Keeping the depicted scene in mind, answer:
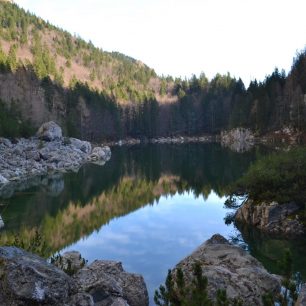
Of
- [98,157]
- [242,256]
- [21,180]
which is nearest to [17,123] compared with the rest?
[98,157]

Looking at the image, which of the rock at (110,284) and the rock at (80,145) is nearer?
the rock at (110,284)

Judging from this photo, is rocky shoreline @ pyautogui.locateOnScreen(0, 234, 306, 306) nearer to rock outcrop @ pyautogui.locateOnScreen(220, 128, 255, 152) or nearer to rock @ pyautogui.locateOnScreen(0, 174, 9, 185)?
rock @ pyautogui.locateOnScreen(0, 174, 9, 185)

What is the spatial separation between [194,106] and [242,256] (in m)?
154

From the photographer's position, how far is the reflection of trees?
30.6 metres

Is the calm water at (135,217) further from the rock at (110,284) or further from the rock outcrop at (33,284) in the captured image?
the rock outcrop at (33,284)

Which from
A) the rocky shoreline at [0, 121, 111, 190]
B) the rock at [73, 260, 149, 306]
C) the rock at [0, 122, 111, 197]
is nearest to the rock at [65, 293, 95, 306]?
the rock at [73, 260, 149, 306]

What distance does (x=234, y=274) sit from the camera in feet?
47.5

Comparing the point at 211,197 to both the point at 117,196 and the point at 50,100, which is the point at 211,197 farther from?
the point at 50,100

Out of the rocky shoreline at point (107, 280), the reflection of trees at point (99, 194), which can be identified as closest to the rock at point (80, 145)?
the reflection of trees at point (99, 194)

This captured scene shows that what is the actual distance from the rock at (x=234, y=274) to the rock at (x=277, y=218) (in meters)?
8.98

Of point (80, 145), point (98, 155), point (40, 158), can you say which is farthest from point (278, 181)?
point (80, 145)

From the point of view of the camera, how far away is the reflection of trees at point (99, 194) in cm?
3058

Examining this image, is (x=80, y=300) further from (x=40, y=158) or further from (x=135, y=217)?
(x=40, y=158)

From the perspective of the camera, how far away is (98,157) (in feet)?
263
